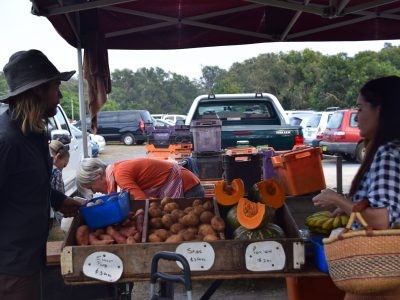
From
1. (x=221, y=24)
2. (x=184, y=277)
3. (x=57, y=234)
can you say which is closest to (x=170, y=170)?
(x=221, y=24)

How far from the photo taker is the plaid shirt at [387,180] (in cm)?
225

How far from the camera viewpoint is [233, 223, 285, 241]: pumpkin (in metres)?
2.71

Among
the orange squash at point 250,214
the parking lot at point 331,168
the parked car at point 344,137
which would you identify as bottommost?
the parking lot at point 331,168

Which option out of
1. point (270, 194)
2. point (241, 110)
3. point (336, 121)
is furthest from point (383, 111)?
point (336, 121)

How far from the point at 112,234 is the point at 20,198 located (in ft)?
1.88

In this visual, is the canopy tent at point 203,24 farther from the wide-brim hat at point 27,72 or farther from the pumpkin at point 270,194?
the pumpkin at point 270,194

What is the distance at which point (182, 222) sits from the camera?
3.02 m

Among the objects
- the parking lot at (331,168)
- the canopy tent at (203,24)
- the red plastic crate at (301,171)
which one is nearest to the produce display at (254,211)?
the canopy tent at (203,24)

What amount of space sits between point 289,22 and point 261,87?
41464mm

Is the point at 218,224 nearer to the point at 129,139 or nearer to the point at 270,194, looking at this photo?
the point at 270,194

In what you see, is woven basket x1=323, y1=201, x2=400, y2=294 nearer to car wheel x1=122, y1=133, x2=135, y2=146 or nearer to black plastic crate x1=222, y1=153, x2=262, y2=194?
black plastic crate x1=222, y1=153, x2=262, y2=194

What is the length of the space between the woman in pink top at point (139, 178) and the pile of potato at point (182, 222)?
27.5 inches

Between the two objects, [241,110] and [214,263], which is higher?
[241,110]

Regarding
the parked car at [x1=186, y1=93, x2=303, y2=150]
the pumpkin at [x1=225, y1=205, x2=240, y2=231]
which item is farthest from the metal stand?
the parked car at [x1=186, y1=93, x2=303, y2=150]
